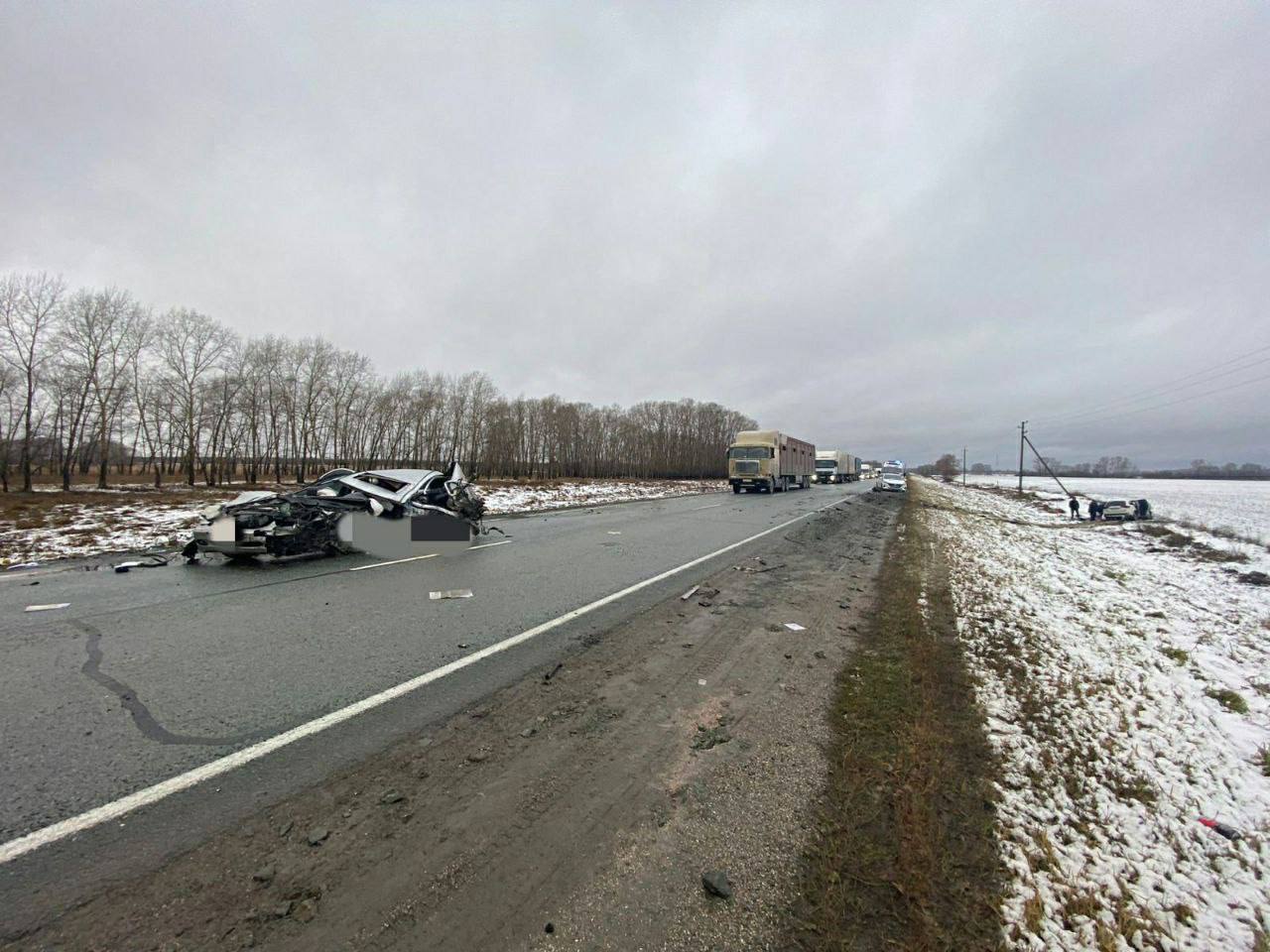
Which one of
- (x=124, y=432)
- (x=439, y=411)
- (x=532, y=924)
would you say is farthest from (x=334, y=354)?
(x=532, y=924)

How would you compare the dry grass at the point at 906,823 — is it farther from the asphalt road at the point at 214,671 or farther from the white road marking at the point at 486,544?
the white road marking at the point at 486,544

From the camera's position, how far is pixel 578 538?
1186cm

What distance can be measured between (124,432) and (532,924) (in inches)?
2660

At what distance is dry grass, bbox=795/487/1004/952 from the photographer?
2.02m

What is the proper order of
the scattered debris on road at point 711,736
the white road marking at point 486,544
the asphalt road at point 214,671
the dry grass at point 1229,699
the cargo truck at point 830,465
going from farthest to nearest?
the cargo truck at point 830,465
the white road marking at point 486,544
the dry grass at point 1229,699
the scattered debris on road at point 711,736
the asphalt road at point 214,671

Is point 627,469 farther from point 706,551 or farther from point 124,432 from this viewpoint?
point 706,551

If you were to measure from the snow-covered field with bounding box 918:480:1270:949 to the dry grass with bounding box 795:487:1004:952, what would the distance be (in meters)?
0.14

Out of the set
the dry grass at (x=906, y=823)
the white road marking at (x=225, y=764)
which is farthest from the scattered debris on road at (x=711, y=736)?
the white road marking at (x=225, y=764)

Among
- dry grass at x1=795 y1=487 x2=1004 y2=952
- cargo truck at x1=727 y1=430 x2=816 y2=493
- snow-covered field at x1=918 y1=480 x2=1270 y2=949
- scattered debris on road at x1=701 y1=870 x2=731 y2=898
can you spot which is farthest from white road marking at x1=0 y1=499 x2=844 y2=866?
cargo truck at x1=727 y1=430 x2=816 y2=493

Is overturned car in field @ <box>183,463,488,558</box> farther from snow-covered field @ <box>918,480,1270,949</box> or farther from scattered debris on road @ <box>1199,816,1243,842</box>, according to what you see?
scattered debris on road @ <box>1199,816,1243,842</box>

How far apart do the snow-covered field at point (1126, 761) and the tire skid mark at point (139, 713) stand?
13.8 feet

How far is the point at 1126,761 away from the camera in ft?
10.9

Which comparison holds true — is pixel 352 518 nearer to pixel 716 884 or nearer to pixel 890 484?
pixel 716 884

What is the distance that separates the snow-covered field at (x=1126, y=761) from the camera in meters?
2.16
